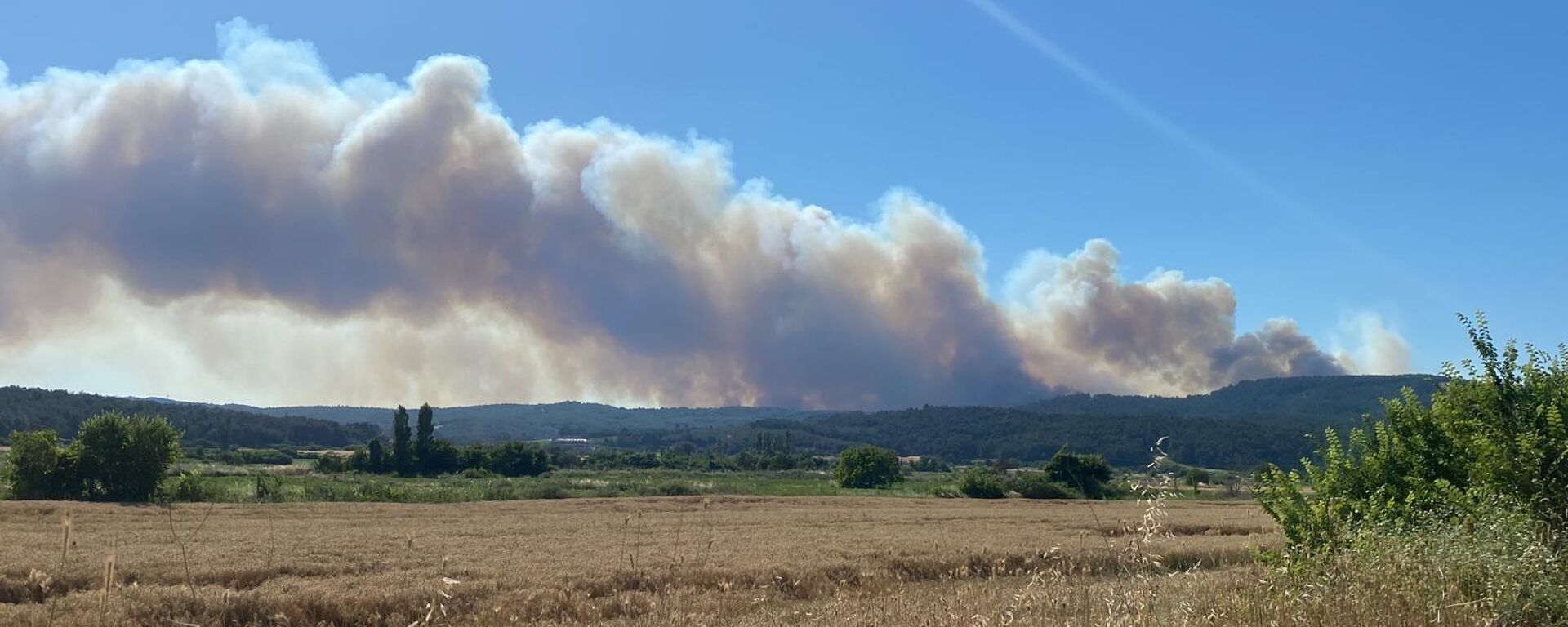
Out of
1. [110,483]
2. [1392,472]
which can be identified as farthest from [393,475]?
[1392,472]

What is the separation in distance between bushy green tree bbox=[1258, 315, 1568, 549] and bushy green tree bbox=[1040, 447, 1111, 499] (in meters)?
91.1

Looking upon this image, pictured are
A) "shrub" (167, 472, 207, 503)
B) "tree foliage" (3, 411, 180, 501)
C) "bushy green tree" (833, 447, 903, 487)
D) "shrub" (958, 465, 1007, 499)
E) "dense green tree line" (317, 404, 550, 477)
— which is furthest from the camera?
"dense green tree line" (317, 404, 550, 477)

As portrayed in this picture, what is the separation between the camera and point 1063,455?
370 ft

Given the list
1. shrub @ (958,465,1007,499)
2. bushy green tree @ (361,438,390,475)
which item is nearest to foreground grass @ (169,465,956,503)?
shrub @ (958,465,1007,499)

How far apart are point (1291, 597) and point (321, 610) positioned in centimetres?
2104

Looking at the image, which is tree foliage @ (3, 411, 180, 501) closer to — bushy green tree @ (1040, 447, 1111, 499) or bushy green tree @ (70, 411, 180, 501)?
bushy green tree @ (70, 411, 180, 501)

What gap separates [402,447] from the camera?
133 meters

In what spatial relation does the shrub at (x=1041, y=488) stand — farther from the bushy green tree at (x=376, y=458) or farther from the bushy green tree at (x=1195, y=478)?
the bushy green tree at (x=376, y=458)

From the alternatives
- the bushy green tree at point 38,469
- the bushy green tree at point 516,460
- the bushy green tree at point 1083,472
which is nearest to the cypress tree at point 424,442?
the bushy green tree at point 516,460

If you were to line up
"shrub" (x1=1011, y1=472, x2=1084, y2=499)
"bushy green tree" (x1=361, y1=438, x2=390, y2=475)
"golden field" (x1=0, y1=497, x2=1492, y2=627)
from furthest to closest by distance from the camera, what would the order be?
"bushy green tree" (x1=361, y1=438, x2=390, y2=475), "shrub" (x1=1011, y1=472, x2=1084, y2=499), "golden field" (x1=0, y1=497, x2=1492, y2=627)

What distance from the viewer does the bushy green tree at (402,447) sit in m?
130

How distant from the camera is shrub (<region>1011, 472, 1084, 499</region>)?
10500cm

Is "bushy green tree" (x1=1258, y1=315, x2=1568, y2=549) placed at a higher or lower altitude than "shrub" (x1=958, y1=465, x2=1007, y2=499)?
higher

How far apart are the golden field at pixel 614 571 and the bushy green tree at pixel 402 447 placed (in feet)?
246
